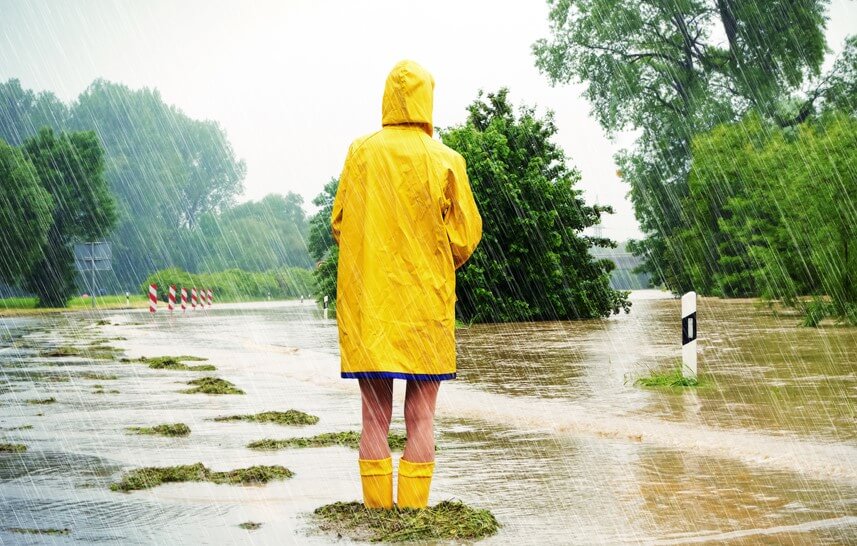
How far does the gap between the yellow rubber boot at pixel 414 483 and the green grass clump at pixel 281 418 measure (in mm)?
3699

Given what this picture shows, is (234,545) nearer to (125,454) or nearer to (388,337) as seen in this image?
(388,337)

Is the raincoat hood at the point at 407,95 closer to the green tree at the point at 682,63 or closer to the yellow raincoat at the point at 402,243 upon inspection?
the yellow raincoat at the point at 402,243

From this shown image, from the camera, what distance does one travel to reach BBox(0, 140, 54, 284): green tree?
170ft

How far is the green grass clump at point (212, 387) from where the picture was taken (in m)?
10.9

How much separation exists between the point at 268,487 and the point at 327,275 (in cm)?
3110

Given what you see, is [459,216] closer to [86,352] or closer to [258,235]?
[86,352]

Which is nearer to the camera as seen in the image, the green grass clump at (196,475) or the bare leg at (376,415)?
the bare leg at (376,415)

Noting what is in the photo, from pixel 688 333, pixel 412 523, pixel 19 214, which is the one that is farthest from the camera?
pixel 19 214

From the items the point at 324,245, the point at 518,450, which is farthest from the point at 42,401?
the point at 324,245

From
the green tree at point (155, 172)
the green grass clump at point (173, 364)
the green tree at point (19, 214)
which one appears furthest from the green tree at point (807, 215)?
the green tree at point (155, 172)

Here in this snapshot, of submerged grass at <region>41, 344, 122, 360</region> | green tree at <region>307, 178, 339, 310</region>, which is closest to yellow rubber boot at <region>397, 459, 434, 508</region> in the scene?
submerged grass at <region>41, 344, 122, 360</region>

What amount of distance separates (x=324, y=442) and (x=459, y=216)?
304cm

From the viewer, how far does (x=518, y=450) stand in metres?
6.92

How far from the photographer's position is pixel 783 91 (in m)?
45.5
